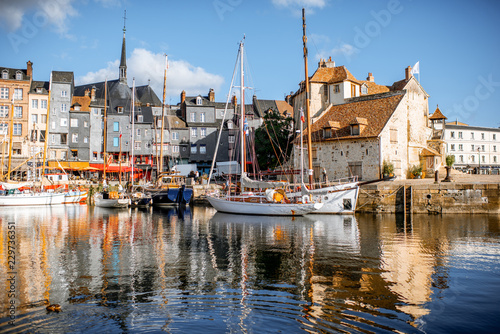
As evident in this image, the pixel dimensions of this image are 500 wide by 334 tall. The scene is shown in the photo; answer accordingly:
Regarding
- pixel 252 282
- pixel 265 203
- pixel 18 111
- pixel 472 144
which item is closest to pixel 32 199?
pixel 18 111

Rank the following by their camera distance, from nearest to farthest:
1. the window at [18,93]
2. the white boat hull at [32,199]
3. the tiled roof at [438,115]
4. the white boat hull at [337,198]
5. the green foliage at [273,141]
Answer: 1. the white boat hull at [337,198]
2. the white boat hull at [32,199]
3. the tiled roof at [438,115]
4. the green foliage at [273,141]
5. the window at [18,93]

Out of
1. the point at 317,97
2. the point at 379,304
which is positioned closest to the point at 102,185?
the point at 317,97

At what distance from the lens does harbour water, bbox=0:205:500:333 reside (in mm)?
8625

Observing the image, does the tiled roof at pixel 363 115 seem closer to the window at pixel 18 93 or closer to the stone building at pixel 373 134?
the stone building at pixel 373 134

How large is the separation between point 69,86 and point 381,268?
6500cm

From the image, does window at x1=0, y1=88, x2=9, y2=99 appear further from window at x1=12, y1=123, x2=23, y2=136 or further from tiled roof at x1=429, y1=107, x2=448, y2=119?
tiled roof at x1=429, y1=107, x2=448, y2=119

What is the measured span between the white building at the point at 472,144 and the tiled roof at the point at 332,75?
3939cm

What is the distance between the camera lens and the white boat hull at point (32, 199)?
147 feet

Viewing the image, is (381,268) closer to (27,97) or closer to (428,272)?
(428,272)

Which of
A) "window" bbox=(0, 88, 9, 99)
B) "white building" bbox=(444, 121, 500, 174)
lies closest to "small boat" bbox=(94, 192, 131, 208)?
"window" bbox=(0, 88, 9, 99)

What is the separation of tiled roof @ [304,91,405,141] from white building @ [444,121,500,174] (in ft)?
140

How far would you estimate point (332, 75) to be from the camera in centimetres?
5059

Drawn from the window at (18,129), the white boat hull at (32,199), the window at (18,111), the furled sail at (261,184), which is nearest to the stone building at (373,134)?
the furled sail at (261,184)

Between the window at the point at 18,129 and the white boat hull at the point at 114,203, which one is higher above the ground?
the window at the point at 18,129
